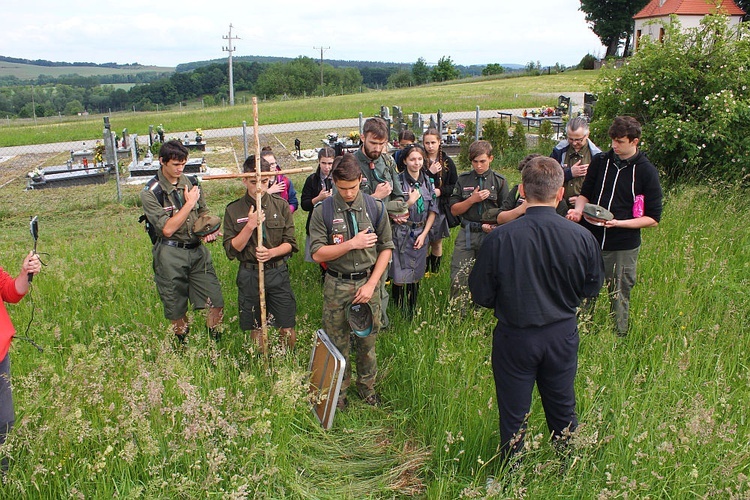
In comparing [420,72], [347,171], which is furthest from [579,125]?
[420,72]

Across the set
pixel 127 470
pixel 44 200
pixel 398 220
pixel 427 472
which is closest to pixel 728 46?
pixel 398 220

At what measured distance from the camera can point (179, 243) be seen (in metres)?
5.03

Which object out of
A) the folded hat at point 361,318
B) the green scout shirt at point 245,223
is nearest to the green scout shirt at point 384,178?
the green scout shirt at point 245,223

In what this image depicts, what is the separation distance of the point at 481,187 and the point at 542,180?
8.83ft

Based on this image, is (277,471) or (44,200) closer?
(277,471)

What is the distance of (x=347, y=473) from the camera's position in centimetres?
373

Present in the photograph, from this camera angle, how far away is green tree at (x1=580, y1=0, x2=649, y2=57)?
5906 cm

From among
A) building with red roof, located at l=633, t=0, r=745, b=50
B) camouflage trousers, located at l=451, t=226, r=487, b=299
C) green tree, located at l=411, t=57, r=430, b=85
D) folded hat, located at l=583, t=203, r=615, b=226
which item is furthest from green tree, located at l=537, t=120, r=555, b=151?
green tree, located at l=411, t=57, r=430, b=85

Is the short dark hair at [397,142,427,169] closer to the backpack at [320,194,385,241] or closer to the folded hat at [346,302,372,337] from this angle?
the backpack at [320,194,385,241]

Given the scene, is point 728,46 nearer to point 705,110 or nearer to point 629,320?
point 705,110

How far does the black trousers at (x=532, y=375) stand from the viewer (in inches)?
127

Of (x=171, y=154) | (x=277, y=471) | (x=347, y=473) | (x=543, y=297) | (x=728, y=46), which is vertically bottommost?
(x=347, y=473)

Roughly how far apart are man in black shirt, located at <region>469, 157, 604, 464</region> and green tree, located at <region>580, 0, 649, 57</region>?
62602mm

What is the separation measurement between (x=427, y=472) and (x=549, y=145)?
1338 cm
